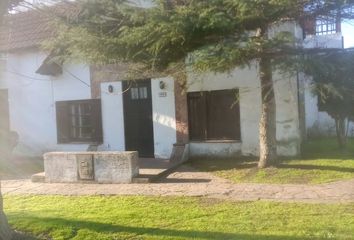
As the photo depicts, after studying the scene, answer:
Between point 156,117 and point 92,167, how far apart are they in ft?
13.0

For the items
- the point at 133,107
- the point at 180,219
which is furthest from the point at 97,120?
the point at 180,219

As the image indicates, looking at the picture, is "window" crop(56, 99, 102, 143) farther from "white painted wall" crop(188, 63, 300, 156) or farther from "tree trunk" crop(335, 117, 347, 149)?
"tree trunk" crop(335, 117, 347, 149)

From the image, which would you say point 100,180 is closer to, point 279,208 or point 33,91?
point 279,208

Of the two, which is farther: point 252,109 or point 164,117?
point 164,117

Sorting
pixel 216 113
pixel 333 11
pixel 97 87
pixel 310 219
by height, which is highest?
pixel 333 11

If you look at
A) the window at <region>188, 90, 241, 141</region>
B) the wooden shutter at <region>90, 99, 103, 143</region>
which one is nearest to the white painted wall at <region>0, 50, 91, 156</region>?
the wooden shutter at <region>90, 99, 103, 143</region>

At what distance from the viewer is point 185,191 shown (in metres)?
9.39

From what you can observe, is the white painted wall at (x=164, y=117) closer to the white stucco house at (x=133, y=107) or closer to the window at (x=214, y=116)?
the white stucco house at (x=133, y=107)

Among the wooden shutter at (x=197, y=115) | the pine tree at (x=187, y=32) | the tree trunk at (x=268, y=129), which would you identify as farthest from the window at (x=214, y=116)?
the pine tree at (x=187, y=32)

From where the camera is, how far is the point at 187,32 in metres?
9.02

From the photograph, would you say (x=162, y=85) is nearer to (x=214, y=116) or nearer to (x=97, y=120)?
(x=214, y=116)

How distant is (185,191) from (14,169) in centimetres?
731

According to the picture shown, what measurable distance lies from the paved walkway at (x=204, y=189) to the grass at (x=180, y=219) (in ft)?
1.93

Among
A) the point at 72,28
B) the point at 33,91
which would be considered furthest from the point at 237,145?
the point at 33,91
